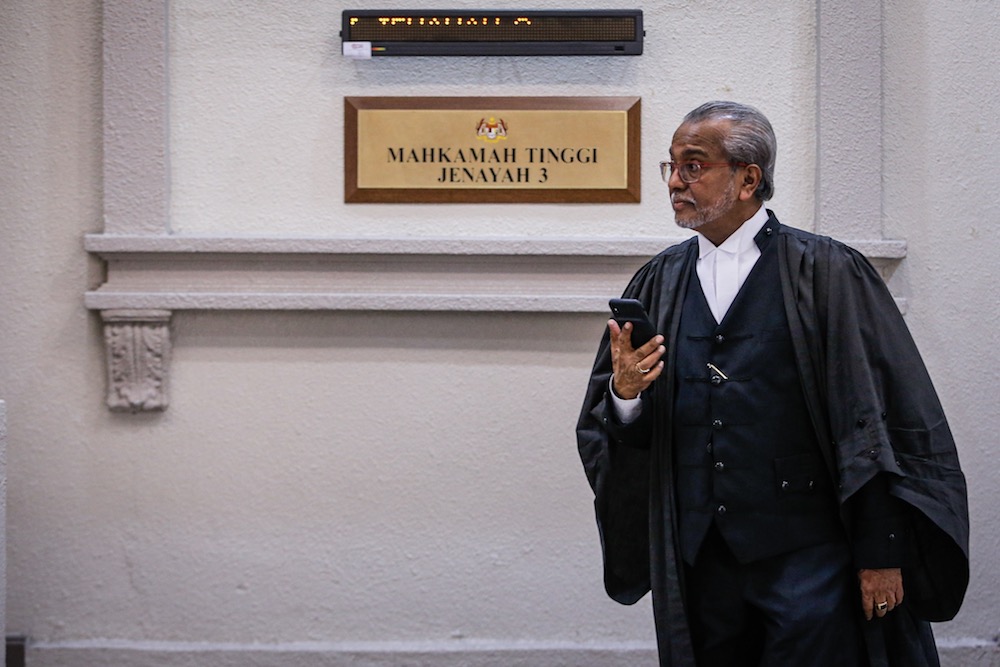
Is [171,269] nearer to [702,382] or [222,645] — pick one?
[222,645]

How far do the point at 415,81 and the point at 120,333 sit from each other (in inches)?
53.5

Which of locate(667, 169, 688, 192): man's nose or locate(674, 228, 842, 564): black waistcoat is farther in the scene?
locate(667, 169, 688, 192): man's nose

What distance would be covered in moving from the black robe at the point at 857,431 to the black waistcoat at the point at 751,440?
0.04 meters

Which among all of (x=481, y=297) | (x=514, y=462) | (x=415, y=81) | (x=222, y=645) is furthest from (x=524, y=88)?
(x=222, y=645)

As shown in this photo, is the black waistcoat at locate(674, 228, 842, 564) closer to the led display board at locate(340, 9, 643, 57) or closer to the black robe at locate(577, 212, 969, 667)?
the black robe at locate(577, 212, 969, 667)

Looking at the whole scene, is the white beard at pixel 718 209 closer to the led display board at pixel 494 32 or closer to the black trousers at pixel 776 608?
the black trousers at pixel 776 608

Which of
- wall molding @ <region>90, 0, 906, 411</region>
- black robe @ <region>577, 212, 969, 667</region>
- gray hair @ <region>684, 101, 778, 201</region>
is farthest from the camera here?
wall molding @ <region>90, 0, 906, 411</region>

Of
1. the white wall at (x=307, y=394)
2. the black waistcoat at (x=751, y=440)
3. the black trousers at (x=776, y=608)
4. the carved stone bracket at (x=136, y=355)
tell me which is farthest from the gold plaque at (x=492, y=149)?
the black trousers at (x=776, y=608)

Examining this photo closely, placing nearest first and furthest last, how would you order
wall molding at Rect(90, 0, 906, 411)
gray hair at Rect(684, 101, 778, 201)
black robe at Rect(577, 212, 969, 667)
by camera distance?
black robe at Rect(577, 212, 969, 667) → gray hair at Rect(684, 101, 778, 201) → wall molding at Rect(90, 0, 906, 411)

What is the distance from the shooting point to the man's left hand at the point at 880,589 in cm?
225

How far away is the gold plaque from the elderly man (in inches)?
54.2

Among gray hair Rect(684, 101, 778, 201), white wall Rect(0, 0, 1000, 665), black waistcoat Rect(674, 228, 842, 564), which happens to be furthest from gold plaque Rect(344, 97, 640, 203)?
black waistcoat Rect(674, 228, 842, 564)

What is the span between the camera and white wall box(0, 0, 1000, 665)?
150 inches

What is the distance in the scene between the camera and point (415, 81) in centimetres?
382
